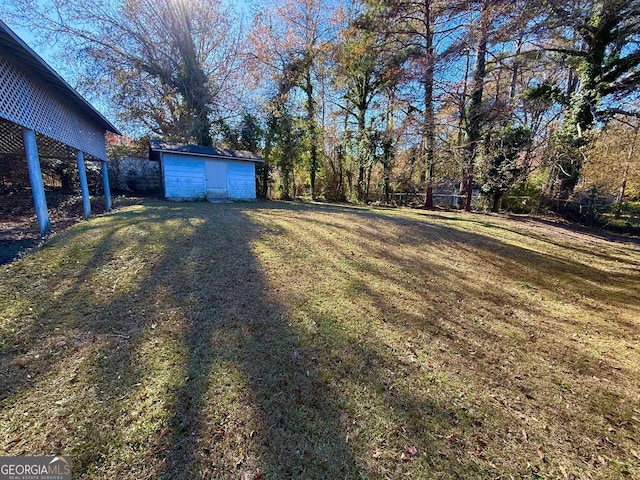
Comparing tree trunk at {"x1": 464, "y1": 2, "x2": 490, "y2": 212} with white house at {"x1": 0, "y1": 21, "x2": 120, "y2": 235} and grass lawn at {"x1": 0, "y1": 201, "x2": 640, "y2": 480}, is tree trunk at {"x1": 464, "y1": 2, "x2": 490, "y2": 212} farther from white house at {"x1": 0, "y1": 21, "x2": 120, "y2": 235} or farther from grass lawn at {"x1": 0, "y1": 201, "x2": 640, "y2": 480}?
white house at {"x1": 0, "y1": 21, "x2": 120, "y2": 235}

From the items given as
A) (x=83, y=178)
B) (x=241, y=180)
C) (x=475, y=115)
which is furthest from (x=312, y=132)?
(x=83, y=178)

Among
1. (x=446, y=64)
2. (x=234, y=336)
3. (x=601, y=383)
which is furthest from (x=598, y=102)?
(x=234, y=336)

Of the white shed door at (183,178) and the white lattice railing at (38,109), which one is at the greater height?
the white lattice railing at (38,109)

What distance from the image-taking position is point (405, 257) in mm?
5355

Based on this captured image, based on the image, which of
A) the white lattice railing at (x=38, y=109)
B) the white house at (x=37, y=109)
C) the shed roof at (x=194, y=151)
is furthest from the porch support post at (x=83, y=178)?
the shed roof at (x=194, y=151)

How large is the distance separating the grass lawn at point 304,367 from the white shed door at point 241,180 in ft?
31.1

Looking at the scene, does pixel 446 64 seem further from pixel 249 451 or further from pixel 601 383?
pixel 249 451

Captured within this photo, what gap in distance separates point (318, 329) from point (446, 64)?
12.0 m

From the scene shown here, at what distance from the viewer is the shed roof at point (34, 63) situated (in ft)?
12.8

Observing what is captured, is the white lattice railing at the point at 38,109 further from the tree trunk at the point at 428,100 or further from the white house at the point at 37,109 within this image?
the tree trunk at the point at 428,100

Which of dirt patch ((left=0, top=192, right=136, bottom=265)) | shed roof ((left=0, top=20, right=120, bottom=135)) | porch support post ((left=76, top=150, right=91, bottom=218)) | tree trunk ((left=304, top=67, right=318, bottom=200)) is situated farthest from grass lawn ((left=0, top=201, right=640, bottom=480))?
tree trunk ((left=304, top=67, right=318, bottom=200))

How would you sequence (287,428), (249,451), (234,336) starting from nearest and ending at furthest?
(249,451), (287,428), (234,336)

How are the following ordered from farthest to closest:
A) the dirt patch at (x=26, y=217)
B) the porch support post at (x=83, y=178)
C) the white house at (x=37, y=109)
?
the porch support post at (x=83, y=178) < the dirt patch at (x=26, y=217) < the white house at (x=37, y=109)

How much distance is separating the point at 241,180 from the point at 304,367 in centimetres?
1327
